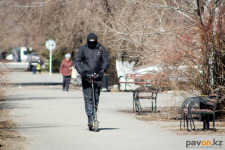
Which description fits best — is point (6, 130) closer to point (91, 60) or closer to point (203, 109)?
point (91, 60)

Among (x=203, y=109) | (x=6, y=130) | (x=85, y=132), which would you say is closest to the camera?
(x=85, y=132)

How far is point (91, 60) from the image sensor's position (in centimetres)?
900

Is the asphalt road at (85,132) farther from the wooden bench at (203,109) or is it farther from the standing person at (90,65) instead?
the standing person at (90,65)

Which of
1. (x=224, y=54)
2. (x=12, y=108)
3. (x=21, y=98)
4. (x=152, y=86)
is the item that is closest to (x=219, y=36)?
(x=224, y=54)

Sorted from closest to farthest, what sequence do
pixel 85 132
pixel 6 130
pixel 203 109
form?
pixel 85 132
pixel 6 130
pixel 203 109

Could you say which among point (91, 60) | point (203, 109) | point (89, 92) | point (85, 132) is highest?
point (91, 60)

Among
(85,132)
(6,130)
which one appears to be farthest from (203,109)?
(6,130)

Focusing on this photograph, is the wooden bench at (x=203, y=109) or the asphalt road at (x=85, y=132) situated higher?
the wooden bench at (x=203, y=109)

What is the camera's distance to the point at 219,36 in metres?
9.88

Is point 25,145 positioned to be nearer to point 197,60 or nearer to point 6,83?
point 6,83

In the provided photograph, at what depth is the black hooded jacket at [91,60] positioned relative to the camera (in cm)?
898

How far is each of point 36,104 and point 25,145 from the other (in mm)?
7380

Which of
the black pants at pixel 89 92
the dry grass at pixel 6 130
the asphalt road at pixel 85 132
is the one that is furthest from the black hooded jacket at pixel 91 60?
the dry grass at pixel 6 130

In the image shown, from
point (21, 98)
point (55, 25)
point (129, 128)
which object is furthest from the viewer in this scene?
point (55, 25)
